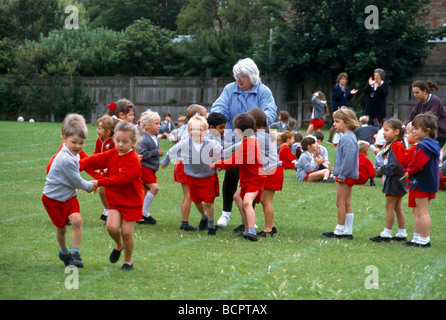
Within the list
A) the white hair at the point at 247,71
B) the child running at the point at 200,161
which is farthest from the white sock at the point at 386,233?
the white hair at the point at 247,71

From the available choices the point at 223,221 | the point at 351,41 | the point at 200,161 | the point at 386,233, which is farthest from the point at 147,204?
the point at 351,41

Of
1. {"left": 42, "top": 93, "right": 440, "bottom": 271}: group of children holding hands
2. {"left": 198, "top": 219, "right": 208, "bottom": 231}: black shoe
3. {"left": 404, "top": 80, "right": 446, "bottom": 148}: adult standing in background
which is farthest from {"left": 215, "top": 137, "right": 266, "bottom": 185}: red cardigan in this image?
{"left": 404, "top": 80, "right": 446, "bottom": 148}: adult standing in background

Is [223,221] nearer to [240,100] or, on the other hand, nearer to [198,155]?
[198,155]

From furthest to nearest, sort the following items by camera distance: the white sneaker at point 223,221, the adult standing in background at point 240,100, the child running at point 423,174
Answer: the white sneaker at point 223,221
the adult standing in background at point 240,100
the child running at point 423,174

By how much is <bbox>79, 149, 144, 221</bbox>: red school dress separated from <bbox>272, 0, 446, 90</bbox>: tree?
21381mm

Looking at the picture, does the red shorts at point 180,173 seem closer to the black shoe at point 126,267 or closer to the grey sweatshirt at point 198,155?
the grey sweatshirt at point 198,155

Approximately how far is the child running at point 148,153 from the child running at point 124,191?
8.54ft

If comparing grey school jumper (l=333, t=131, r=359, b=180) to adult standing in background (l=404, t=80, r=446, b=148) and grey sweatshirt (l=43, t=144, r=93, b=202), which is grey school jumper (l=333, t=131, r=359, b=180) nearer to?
grey sweatshirt (l=43, t=144, r=93, b=202)

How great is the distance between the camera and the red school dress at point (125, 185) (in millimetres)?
5852

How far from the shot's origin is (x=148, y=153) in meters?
8.77

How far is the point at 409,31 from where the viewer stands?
26.4 m
